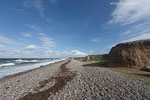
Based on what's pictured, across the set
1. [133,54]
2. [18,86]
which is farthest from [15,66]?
[133,54]

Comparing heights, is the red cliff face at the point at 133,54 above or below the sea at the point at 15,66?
above

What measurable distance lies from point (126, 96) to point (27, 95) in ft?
23.7

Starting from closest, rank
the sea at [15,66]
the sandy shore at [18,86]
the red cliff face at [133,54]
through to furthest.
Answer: the sandy shore at [18,86] < the red cliff face at [133,54] < the sea at [15,66]

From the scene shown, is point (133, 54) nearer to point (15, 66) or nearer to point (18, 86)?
point (18, 86)

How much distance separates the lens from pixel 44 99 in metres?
5.73

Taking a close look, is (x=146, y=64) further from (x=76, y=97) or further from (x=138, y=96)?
(x=76, y=97)

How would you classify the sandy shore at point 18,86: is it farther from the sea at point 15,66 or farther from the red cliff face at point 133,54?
the red cliff face at point 133,54

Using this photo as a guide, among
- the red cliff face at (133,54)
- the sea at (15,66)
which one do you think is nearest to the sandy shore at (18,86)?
the sea at (15,66)

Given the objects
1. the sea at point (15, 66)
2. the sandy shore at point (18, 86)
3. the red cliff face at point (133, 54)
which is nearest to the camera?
the sandy shore at point (18, 86)

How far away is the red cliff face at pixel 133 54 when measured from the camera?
588 inches

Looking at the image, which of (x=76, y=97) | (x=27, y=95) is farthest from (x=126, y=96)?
(x=27, y=95)

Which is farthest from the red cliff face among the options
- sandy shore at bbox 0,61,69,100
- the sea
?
the sea

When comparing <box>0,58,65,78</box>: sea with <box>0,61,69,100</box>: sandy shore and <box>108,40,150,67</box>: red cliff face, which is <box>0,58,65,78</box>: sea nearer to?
<box>0,61,69,100</box>: sandy shore

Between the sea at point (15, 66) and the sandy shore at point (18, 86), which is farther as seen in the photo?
→ the sea at point (15, 66)
